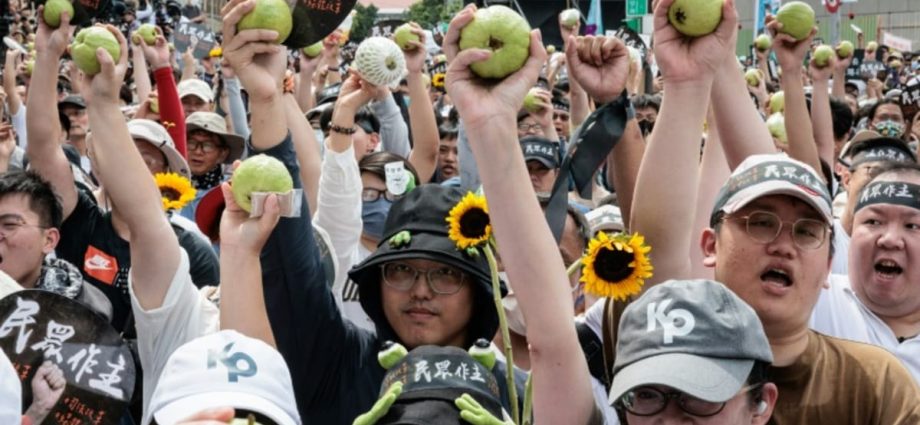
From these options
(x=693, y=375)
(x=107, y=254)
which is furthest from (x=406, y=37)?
(x=693, y=375)

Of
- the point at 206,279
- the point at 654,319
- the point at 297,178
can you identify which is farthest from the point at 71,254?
the point at 654,319

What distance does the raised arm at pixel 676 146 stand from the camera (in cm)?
267

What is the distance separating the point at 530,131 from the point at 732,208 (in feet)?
14.5

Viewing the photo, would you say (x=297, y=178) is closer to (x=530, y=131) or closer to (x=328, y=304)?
(x=328, y=304)

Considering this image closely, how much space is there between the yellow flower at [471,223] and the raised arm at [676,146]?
0.35 metres

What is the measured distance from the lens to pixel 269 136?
3.31 m

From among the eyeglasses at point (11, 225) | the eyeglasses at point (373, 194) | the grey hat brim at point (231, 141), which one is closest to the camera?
the eyeglasses at point (11, 225)

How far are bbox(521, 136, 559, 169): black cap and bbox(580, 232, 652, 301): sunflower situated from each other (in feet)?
11.3

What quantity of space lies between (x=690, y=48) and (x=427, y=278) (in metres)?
1.00

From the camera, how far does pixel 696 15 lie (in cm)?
270

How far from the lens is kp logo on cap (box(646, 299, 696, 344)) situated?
225 cm

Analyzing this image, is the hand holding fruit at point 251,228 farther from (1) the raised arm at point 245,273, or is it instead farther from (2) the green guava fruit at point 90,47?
(2) the green guava fruit at point 90,47

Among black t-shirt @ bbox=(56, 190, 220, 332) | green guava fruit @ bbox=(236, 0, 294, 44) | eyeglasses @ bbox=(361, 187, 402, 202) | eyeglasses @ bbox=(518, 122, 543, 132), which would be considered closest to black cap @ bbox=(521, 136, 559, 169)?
eyeglasses @ bbox=(518, 122, 543, 132)

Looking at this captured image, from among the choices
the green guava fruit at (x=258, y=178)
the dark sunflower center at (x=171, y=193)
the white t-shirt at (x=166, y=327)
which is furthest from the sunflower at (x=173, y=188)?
the green guava fruit at (x=258, y=178)
